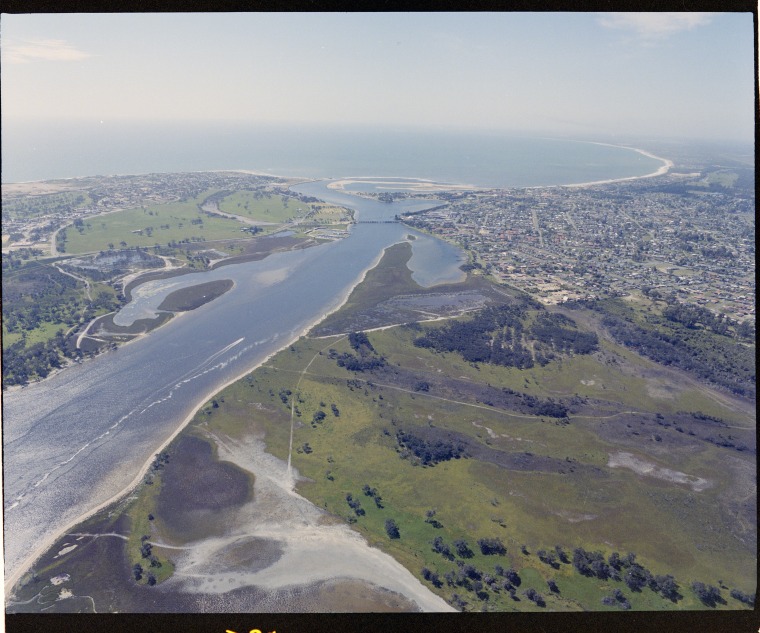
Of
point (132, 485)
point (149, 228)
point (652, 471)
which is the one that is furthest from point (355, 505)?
point (149, 228)

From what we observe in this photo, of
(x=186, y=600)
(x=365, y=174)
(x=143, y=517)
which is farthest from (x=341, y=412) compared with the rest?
(x=365, y=174)

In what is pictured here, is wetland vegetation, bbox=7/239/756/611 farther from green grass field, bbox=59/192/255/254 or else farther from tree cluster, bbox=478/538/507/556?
green grass field, bbox=59/192/255/254

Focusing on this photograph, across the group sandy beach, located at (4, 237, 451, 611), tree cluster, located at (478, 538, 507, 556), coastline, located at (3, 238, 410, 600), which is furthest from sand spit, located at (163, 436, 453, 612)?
coastline, located at (3, 238, 410, 600)

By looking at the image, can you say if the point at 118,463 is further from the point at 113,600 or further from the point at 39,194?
the point at 39,194

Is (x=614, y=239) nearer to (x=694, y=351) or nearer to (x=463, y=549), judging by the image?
(x=694, y=351)

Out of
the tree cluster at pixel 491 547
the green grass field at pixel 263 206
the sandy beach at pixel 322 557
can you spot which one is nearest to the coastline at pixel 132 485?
the sandy beach at pixel 322 557

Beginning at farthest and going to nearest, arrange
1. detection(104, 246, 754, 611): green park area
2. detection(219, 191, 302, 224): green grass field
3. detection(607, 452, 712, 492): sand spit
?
detection(219, 191, 302, 224): green grass field, detection(607, 452, 712, 492): sand spit, detection(104, 246, 754, 611): green park area
